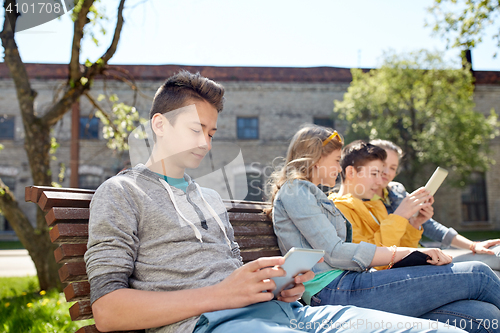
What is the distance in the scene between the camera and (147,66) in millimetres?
18094

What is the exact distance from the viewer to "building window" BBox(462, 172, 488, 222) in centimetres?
1908

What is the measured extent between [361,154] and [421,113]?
571 inches

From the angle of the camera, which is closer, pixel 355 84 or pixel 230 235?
pixel 230 235

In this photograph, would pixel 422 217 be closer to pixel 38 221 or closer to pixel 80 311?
pixel 80 311

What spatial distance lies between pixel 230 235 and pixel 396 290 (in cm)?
83

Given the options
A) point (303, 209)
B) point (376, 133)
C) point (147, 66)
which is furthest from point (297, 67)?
point (303, 209)

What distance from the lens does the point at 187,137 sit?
63.6 inches

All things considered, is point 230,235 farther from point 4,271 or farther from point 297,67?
point 297,67

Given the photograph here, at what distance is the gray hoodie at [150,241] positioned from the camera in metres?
1.27

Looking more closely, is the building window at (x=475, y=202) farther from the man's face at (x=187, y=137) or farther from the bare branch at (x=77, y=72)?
the man's face at (x=187, y=137)

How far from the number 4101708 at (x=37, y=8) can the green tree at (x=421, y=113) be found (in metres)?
12.8

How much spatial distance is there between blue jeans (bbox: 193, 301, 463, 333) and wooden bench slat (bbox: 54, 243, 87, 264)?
0.59 metres

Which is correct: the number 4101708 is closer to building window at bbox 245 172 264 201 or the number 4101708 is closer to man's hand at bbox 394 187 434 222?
man's hand at bbox 394 187 434 222


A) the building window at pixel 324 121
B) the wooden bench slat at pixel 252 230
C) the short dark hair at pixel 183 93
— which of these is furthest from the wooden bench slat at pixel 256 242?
the building window at pixel 324 121
